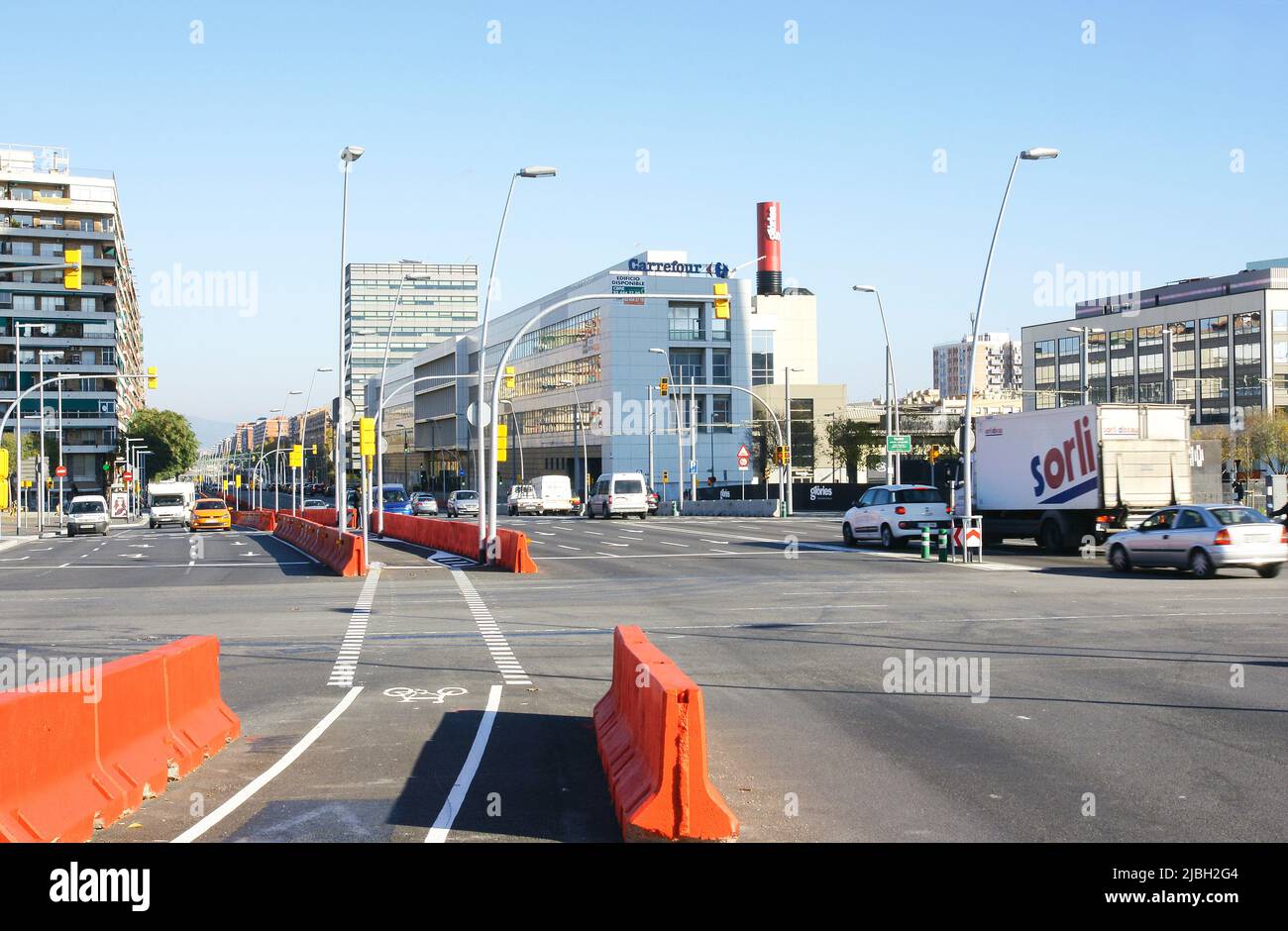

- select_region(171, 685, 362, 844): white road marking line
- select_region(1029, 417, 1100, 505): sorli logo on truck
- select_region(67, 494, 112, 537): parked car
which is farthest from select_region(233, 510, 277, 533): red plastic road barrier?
select_region(171, 685, 362, 844): white road marking line

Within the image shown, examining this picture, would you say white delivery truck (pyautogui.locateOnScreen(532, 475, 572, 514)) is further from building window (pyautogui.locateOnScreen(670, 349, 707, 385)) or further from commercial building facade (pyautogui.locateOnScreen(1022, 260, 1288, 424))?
commercial building facade (pyautogui.locateOnScreen(1022, 260, 1288, 424))

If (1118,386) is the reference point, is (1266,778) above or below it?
below

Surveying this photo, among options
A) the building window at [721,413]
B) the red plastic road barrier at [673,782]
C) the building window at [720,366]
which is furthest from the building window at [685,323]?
the red plastic road barrier at [673,782]

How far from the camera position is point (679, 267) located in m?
112

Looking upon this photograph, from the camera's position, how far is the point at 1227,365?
11388 cm

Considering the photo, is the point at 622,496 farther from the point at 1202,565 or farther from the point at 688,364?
the point at 688,364

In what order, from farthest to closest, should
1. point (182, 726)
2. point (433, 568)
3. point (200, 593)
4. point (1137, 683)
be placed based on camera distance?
point (433, 568) → point (200, 593) → point (1137, 683) → point (182, 726)

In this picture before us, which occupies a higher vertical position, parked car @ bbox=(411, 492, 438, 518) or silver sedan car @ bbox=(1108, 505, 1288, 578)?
silver sedan car @ bbox=(1108, 505, 1288, 578)

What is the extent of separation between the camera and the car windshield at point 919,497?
35.8 m

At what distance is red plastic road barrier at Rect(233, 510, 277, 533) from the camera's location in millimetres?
60725

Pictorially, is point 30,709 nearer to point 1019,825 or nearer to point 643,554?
point 1019,825

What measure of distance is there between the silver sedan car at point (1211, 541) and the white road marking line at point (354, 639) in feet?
51.3
